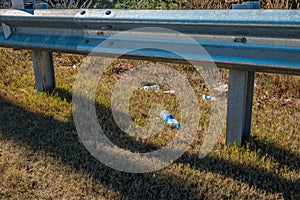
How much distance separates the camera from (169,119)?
3.22m

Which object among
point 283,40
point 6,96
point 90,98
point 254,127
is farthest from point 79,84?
point 283,40

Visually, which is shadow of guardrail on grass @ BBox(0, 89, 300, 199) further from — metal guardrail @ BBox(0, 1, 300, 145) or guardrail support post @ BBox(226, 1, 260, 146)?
metal guardrail @ BBox(0, 1, 300, 145)

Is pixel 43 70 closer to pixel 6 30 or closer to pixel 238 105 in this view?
pixel 6 30

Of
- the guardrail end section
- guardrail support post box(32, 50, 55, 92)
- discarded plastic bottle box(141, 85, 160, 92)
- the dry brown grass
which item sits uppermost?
the guardrail end section

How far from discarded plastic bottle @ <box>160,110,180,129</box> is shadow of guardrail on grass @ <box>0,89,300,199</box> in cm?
35

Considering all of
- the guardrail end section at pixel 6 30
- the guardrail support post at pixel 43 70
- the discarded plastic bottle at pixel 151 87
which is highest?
the guardrail end section at pixel 6 30

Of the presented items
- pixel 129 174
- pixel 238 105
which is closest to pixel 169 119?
pixel 238 105

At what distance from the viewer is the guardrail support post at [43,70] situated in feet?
12.9

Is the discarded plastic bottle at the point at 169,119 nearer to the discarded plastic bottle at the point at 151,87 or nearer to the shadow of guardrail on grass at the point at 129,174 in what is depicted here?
the shadow of guardrail on grass at the point at 129,174

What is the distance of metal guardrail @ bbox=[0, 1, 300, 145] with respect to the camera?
2178mm

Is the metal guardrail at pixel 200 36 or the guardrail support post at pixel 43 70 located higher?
the metal guardrail at pixel 200 36

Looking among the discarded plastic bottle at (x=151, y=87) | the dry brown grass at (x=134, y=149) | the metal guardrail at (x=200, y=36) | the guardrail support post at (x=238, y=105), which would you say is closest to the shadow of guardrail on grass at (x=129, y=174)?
the dry brown grass at (x=134, y=149)

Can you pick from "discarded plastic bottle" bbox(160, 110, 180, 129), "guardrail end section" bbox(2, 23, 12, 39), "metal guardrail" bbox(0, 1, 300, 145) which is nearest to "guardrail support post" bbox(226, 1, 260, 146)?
"metal guardrail" bbox(0, 1, 300, 145)

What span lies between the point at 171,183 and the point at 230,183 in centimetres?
38
